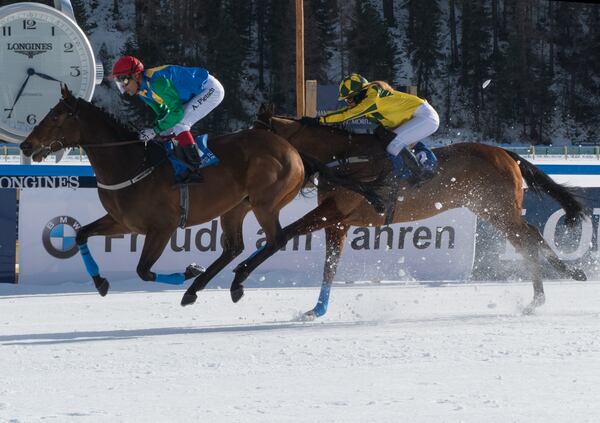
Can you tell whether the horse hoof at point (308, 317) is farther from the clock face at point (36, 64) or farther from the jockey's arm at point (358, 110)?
the clock face at point (36, 64)

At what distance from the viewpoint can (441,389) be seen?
4801 millimetres

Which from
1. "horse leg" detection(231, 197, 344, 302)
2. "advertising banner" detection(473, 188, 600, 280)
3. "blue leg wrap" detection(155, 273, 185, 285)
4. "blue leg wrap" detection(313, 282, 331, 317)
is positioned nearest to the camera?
"blue leg wrap" detection(155, 273, 185, 285)

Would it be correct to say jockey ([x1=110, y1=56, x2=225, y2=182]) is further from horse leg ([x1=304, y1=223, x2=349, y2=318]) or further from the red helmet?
horse leg ([x1=304, y1=223, x2=349, y2=318])

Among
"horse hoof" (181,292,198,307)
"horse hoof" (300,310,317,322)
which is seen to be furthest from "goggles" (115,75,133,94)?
"horse hoof" (300,310,317,322)

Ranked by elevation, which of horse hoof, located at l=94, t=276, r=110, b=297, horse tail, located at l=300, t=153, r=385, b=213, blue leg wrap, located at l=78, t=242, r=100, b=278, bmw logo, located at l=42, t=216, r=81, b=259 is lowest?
bmw logo, located at l=42, t=216, r=81, b=259

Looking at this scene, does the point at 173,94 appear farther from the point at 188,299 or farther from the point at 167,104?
the point at 188,299

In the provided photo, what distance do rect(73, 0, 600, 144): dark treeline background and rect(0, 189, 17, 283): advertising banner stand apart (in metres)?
37.0

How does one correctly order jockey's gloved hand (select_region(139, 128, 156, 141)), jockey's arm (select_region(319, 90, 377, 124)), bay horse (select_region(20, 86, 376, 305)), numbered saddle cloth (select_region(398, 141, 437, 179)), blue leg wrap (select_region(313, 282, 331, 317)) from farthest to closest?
numbered saddle cloth (select_region(398, 141, 437, 179)), jockey's arm (select_region(319, 90, 377, 124)), blue leg wrap (select_region(313, 282, 331, 317)), jockey's gloved hand (select_region(139, 128, 156, 141)), bay horse (select_region(20, 86, 376, 305))

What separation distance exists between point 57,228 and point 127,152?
2769 millimetres

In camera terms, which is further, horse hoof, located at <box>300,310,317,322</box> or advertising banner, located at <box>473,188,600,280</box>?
advertising banner, located at <box>473,188,600,280</box>

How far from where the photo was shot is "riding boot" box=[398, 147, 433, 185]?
26.7 ft

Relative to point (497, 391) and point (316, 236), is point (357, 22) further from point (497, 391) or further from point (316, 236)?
point (497, 391)

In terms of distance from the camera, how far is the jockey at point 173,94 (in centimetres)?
726

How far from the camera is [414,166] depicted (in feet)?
26.8
